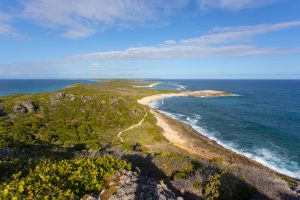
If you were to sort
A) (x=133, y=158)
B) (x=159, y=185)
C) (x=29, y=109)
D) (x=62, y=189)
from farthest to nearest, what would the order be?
1. (x=29, y=109)
2. (x=133, y=158)
3. (x=159, y=185)
4. (x=62, y=189)

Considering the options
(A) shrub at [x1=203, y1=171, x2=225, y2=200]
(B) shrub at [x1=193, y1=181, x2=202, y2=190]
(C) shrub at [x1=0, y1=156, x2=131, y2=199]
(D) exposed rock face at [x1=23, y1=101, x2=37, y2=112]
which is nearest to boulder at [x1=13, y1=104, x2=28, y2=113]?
(D) exposed rock face at [x1=23, y1=101, x2=37, y2=112]

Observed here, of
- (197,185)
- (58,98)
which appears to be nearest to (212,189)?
(197,185)

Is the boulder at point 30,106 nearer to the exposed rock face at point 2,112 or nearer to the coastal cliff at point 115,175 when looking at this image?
the exposed rock face at point 2,112

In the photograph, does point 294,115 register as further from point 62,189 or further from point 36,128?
point 62,189

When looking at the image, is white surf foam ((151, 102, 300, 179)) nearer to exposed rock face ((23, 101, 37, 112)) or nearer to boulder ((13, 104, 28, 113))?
exposed rock face ((23, 101, 37, 112))

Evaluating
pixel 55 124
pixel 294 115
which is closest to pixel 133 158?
pixel 55 124

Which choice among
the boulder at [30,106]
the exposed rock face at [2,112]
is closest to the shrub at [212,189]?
the exposed rock face at [2,112]
